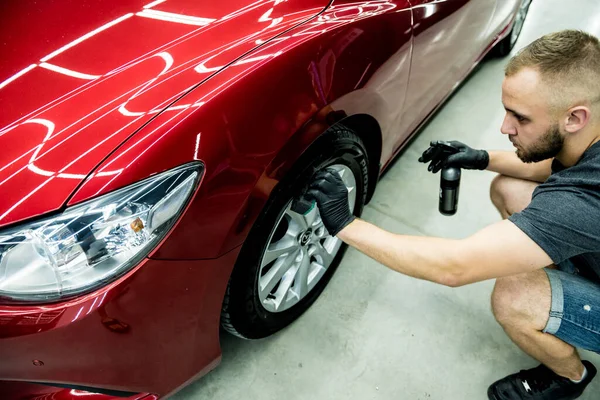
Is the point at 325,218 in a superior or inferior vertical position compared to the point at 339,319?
superior

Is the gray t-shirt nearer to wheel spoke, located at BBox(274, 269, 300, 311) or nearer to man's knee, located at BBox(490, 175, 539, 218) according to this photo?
man's knee, located at BBox(490, 175, 539, 218)

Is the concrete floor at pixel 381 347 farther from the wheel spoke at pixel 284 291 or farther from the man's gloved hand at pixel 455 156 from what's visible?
the man's gloved hand at pixel 455 156

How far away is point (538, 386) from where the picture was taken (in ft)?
4.50

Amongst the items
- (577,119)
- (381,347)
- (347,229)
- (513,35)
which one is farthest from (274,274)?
(513,35)

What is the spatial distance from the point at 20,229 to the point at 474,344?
134cm

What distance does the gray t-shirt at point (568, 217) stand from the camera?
3.24ft

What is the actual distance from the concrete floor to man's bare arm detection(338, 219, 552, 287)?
456mm

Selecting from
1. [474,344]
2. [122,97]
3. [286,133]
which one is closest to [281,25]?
[286,133]

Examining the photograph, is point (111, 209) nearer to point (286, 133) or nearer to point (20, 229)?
point (20, 229)

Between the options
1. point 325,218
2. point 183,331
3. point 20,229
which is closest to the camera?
point 20,229

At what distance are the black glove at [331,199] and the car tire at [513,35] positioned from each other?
2141 millimetres

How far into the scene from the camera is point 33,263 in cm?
82

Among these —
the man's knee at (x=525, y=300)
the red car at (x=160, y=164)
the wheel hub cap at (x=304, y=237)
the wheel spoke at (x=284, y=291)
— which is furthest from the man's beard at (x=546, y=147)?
the wheel spoke at (x=284, y=291)

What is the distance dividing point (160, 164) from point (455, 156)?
3.51 feet
